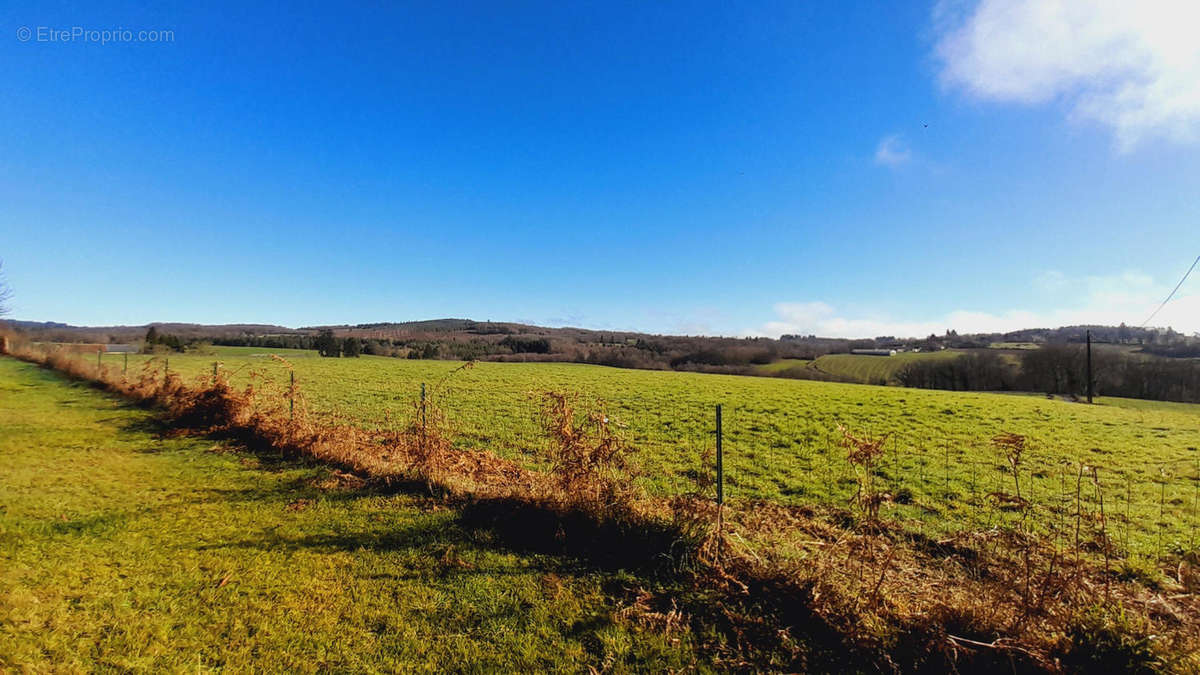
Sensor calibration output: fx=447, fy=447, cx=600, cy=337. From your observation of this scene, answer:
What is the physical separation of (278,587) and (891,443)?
676 inches

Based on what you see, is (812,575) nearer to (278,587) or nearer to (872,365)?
(278,587)

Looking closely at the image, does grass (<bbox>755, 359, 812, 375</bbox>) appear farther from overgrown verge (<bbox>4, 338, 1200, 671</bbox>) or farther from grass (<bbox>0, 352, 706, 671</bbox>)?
grass (<bbox>0, 352, 706, 671</bbox>)

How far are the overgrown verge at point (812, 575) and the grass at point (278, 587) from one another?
1.64ft

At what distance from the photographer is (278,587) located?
4.56 metres

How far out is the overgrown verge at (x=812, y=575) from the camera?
11.4 feet

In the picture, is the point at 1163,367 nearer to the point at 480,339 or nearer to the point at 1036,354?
the point at 1036,354

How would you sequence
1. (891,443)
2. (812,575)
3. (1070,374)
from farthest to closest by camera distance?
(1070,374)
(891,443)
(812,575)

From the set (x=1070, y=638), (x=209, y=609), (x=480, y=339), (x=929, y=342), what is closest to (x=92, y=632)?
(x=209, y=609)

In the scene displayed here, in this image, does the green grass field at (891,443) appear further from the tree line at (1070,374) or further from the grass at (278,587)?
the tree line at (1070,374)

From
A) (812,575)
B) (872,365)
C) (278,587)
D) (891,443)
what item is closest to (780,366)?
(872,365)

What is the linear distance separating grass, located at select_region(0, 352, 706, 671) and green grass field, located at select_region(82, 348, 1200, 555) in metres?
2.64

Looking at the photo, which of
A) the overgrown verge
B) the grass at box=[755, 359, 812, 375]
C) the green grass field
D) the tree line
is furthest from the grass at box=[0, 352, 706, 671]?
the grass at box=[755, 359, 812, 375]

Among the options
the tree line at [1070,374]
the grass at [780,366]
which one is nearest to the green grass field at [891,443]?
the tree line at [1070,374]

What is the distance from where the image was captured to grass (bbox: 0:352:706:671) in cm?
366
